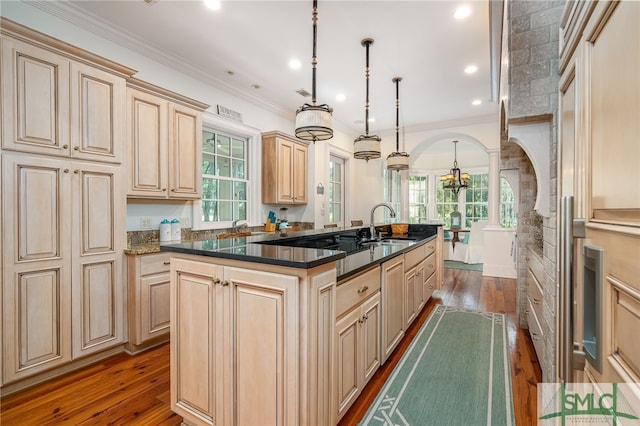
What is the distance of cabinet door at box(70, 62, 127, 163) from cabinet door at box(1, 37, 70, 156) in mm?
61

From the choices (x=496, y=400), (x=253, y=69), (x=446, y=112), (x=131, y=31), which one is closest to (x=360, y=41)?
(x=253, y=69)

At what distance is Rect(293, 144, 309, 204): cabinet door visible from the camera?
4824mm

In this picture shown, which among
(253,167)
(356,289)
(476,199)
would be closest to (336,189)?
(253,167)

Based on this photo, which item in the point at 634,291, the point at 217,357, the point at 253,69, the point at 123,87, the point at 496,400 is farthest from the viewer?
the point at 253,69

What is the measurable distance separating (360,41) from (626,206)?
3.01 metres

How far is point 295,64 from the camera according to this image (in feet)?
11.6

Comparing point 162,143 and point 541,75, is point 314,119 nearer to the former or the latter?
point 541,75

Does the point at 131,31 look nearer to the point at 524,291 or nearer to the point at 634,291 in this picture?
the point at 634,291

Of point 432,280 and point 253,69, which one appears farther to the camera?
point 432,280

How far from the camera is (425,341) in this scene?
275cm

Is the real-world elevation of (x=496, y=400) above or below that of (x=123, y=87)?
below

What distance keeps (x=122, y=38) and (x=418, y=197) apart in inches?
319

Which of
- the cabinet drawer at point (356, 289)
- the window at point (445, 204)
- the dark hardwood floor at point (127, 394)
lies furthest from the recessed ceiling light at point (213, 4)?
the window at point (445, 204)

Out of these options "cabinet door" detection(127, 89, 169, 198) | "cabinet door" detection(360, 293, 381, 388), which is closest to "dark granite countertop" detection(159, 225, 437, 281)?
"cabinet door" detection(360, 293, 381, 388)
